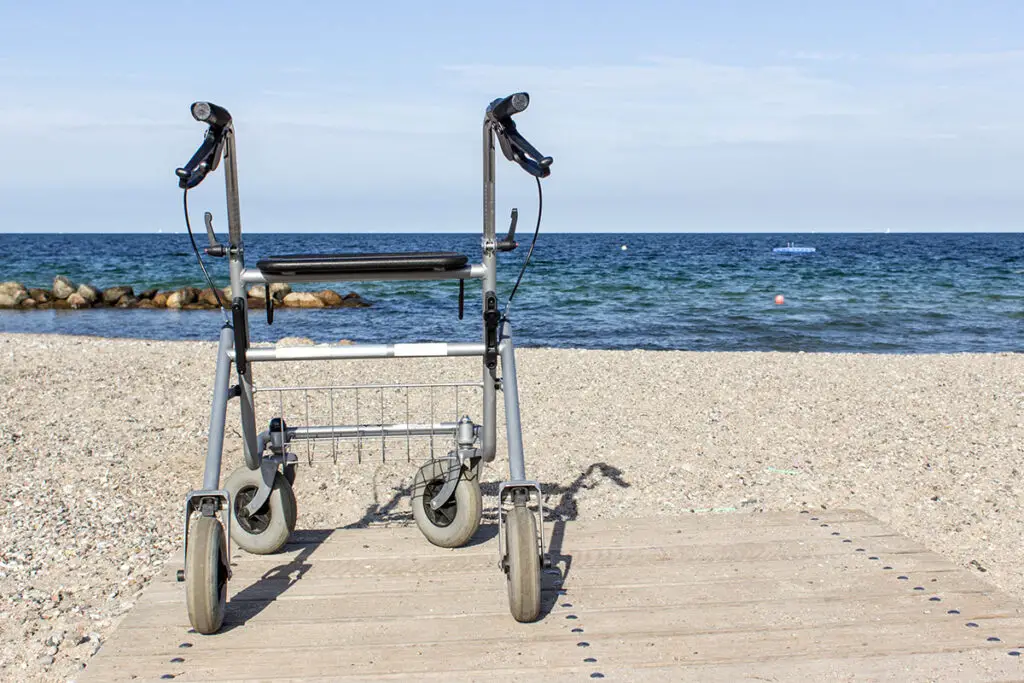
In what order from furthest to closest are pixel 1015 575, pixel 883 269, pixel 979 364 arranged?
pixel 883 269 → pixel 979 364 → pixel 1015 575

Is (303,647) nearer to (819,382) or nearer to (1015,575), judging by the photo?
(1015,575)

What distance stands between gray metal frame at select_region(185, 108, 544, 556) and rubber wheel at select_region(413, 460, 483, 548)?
0.27 feet

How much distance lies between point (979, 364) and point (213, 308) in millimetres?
22178

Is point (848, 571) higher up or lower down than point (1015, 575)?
higher up

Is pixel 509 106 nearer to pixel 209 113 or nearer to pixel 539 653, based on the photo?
pixel 209 113

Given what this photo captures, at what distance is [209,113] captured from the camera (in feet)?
11.8

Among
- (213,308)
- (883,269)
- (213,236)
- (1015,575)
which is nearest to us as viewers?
(213,236)

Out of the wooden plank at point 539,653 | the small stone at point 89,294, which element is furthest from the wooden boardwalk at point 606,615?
the small stone at point 89,294

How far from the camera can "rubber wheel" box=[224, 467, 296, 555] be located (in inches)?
163

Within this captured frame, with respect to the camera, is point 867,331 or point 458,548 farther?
point 867,331

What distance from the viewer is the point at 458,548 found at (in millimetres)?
4203

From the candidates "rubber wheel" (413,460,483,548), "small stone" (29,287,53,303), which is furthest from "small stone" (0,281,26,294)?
"rubber wheel" (413,460,483,548)

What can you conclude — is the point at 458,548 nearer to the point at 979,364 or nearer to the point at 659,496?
the point at 659,496

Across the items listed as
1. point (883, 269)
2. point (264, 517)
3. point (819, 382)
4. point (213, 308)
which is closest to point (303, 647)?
point (264, 517)
